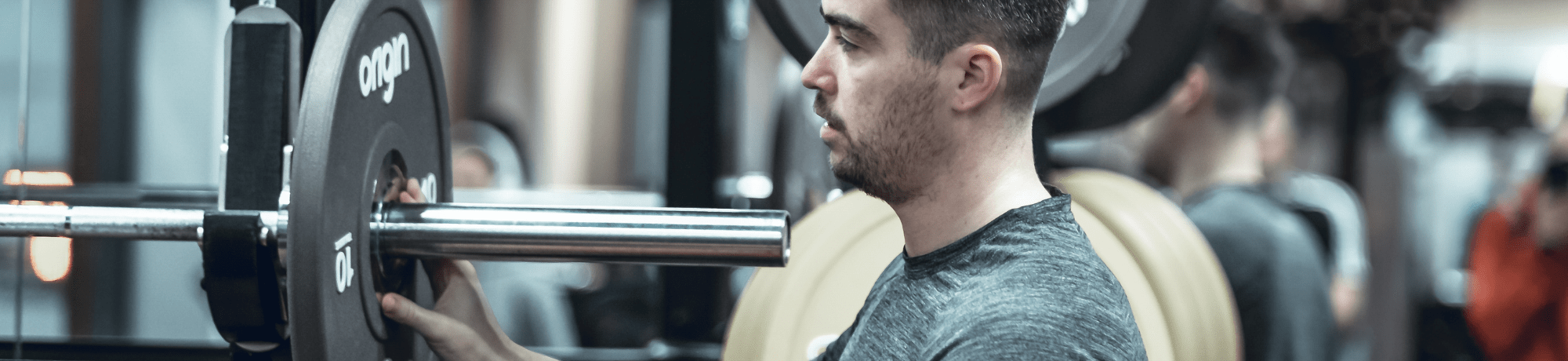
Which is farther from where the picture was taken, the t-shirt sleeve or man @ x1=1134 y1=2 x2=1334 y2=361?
man @ x1=1134 y1=2 x2=1334 y2=361

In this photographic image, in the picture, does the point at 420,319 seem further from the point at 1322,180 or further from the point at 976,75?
the point at 1322,180

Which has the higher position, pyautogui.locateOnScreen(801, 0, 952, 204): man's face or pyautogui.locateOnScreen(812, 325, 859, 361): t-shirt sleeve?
pyautogui.locateOnScreen(801, 0, 952, 204): man's face

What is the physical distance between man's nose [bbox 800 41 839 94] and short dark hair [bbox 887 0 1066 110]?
82mm

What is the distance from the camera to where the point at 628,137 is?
105 inches

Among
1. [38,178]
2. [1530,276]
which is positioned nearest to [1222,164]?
[1530,276]

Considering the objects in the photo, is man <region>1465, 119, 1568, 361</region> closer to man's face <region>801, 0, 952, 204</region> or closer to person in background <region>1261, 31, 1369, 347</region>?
person in background <region>1261, 31, 1369, 347</region>

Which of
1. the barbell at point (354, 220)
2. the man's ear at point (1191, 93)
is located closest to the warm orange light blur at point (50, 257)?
the barbell at point (354, 220)

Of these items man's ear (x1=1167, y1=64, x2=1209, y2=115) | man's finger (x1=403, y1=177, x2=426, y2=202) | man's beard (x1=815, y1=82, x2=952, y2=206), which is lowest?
man's beard (x1=815, y1=82, x2=952, y2=206)

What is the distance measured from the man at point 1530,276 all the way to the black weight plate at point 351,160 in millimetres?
2609

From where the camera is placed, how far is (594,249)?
96 centimetres

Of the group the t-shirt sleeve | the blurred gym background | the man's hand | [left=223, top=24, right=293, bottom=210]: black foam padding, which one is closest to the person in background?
the blurred gym background

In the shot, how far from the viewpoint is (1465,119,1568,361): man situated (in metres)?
2.36

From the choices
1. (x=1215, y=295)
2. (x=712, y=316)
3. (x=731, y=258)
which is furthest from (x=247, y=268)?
(x=1215, y=295)

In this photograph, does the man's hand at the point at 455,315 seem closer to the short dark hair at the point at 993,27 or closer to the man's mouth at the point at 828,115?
the man's mouth at the point at 828,115
